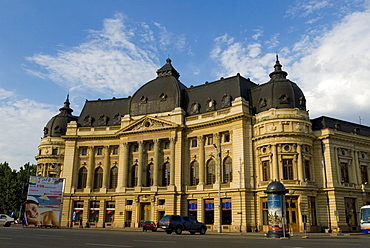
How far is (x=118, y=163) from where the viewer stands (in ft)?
208

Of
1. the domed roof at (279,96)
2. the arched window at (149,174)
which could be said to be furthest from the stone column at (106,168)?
the domed roof at (279,96)

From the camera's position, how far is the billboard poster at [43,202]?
4656 centimetres

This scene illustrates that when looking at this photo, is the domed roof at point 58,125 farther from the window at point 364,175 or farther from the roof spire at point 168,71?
the window at point 364,175

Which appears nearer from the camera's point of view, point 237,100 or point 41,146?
point 237,100

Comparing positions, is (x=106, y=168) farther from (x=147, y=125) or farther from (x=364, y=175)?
(x=364, y=175)

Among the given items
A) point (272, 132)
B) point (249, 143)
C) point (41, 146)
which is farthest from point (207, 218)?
point (41, 146)

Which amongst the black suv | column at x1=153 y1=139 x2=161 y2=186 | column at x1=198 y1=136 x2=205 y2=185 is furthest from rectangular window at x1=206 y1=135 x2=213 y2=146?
the black suv

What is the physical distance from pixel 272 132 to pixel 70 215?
37.6 metres

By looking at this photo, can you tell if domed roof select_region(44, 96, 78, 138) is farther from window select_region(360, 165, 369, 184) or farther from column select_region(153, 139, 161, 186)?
window select_region(360, 165, 369, 184)

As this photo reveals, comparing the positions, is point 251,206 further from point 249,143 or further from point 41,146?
point 41,146

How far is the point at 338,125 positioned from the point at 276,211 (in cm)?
2603

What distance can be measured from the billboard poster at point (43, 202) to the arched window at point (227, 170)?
23100 millimetres

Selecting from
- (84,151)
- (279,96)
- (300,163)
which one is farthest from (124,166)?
(300,163)

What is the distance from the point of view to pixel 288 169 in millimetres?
48594
